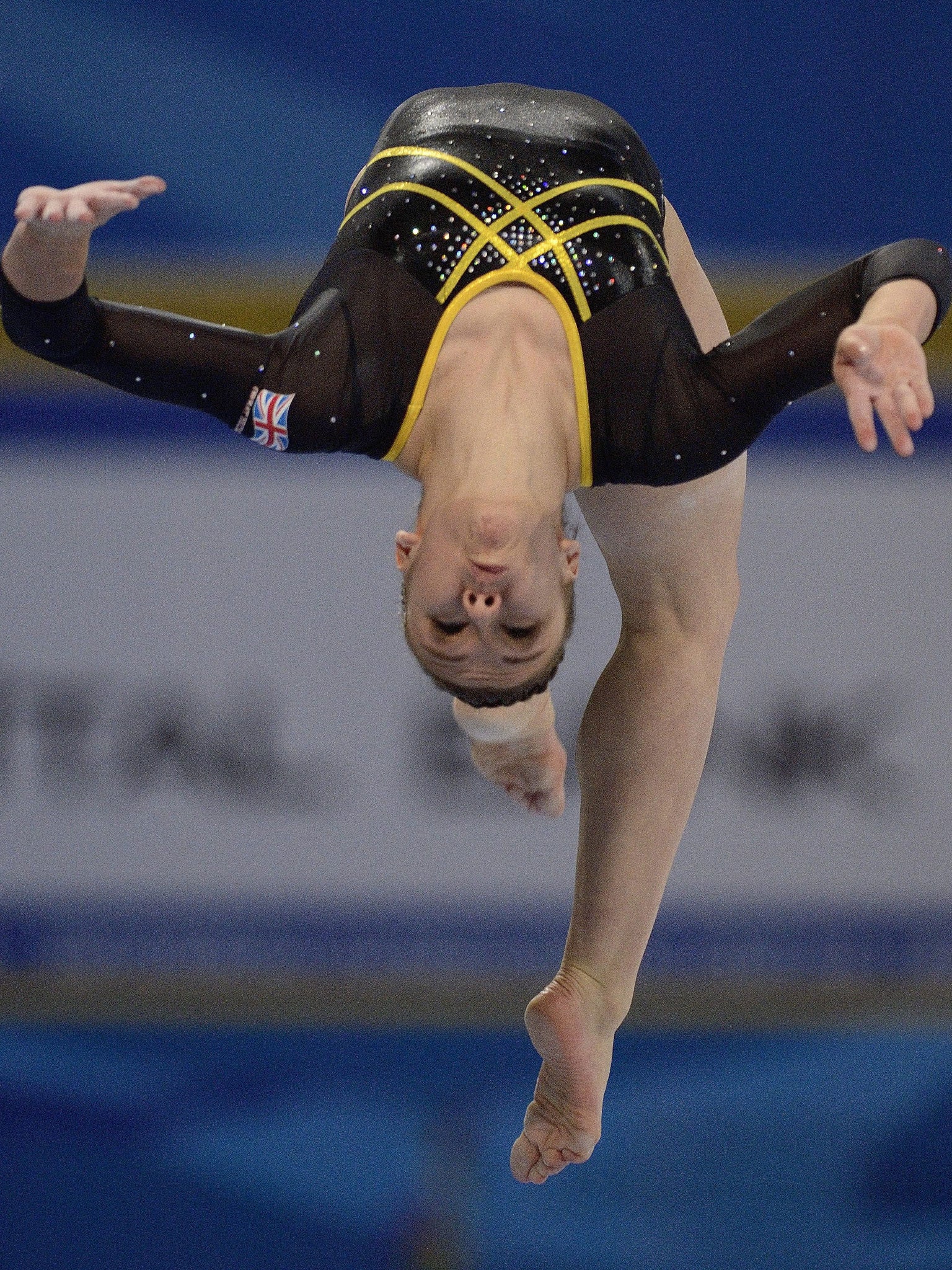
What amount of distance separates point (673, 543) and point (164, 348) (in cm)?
63

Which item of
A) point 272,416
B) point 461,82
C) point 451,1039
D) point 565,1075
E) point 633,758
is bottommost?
point 451,1039

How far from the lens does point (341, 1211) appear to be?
3.01 meters

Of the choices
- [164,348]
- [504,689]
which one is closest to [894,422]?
[504,689]

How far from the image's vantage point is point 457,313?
1666 mm

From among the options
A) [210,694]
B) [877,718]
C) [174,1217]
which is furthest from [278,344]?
[174,1217]

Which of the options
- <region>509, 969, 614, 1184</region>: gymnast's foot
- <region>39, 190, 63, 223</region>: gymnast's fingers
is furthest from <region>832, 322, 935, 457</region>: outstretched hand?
<region>509, 969, 614, 1184</region>: gymnast's foot

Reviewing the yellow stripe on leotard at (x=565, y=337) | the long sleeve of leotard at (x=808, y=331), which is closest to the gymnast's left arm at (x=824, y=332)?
the long sleeve of leotard at (x=808, y=331)

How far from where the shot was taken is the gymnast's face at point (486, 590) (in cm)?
151

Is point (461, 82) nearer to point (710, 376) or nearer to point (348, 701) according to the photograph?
point (348, 701)

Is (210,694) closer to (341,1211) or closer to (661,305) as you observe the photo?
(341,1211)

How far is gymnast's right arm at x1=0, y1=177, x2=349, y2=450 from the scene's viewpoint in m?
1.55

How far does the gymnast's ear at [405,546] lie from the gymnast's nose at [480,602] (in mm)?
84

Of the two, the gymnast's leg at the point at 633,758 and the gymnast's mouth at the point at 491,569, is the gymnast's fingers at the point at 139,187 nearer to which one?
the gymnast's mouth at the point at 491,569

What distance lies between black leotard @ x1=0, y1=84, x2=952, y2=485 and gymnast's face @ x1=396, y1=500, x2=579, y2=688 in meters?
0.14
